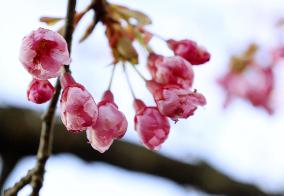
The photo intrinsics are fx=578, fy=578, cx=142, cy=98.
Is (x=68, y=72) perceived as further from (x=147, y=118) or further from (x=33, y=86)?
(x=147, y=118)

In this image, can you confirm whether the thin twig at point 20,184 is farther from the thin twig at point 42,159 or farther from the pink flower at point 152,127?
the pink flower at point 152,127

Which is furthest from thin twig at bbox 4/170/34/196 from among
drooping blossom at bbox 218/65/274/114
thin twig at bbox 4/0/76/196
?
drooping blossom at bbox 218/65/274/114

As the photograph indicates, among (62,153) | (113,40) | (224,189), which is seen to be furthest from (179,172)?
(113,40)

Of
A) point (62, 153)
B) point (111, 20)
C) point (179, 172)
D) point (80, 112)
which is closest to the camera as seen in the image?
point (80, 112)

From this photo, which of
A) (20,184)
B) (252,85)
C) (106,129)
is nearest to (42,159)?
(20,184)

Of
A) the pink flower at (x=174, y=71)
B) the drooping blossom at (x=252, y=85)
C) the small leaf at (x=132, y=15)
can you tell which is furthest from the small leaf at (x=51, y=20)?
the drooping blossom at (x=252, y=85)

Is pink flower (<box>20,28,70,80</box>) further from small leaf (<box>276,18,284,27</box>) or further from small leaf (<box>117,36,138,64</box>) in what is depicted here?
small leaf (<box>276,18,284,27</box>)

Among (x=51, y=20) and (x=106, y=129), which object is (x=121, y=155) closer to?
(x=51, y=20)
